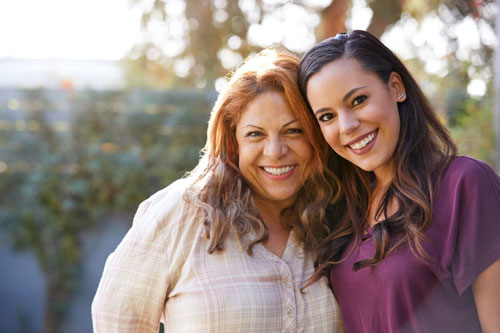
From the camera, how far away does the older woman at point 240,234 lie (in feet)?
7.24

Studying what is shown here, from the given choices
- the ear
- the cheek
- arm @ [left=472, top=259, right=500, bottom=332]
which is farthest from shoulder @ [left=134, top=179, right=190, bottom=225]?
arm @ [left=472, top=259, right=500, bottom=332]

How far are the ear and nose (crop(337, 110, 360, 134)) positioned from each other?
20 centimetres

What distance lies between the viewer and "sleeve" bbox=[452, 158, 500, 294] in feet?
6.06

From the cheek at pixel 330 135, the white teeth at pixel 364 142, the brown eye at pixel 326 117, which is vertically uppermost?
the brown eye at pixel 326 117

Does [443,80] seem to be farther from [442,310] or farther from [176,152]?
[442,310]

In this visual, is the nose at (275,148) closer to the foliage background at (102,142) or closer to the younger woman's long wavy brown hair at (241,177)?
the younger woman's long wavy brown hair at (241,177)

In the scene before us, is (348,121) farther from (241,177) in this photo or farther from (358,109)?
(241,177)

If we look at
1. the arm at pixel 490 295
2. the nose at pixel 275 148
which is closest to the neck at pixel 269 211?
the nose at pixel 275 148

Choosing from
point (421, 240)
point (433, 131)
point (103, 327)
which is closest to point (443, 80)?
point (433, 131)

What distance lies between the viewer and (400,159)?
2221 millimetres

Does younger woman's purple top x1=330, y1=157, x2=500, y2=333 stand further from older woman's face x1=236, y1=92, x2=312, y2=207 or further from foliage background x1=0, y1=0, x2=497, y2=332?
foliage background x1=0, y1=0, x2=497, y2=332

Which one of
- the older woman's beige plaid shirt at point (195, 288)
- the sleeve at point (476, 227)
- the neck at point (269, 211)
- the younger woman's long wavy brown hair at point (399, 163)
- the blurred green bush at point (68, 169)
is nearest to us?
the sleeve at point (476, 227)

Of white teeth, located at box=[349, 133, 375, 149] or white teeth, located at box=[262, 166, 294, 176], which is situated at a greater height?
white teeth, located at box=[349, 133, 375, 149]

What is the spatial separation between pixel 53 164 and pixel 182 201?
3.60m
